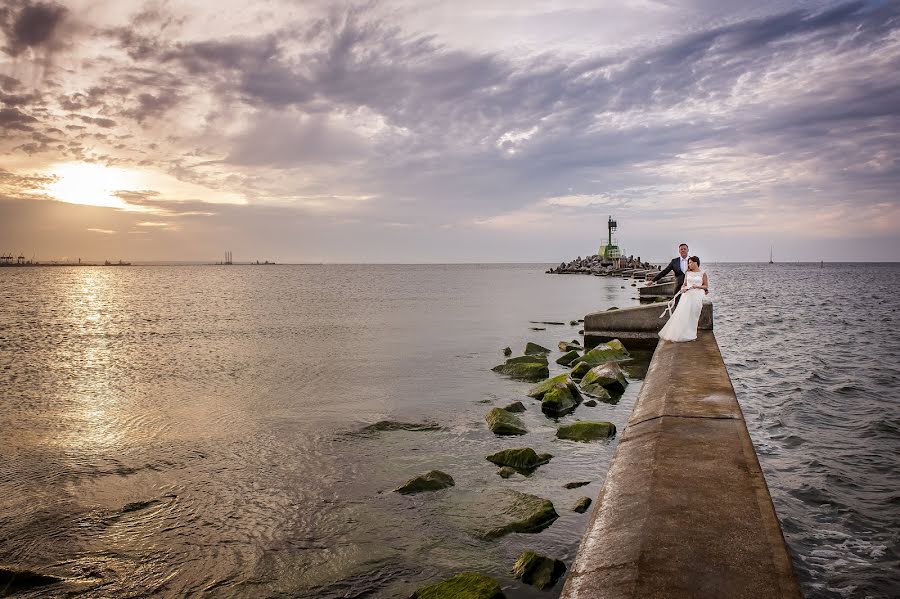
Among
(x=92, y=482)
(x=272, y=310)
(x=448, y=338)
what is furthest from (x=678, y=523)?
(x=272, y=310)

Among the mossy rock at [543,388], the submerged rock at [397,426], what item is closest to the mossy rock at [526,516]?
the submerged rock at [397,426]

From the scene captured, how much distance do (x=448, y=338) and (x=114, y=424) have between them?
15955mm

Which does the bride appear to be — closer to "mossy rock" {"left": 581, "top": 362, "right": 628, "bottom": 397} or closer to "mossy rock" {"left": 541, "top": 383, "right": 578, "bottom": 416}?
"mossy rock" {"left": 581, "top": 362, "right": 628, "bottom": 397}

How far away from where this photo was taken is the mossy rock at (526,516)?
6871 millimetres

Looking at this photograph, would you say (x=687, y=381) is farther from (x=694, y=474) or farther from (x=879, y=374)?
(x=879, y=374)

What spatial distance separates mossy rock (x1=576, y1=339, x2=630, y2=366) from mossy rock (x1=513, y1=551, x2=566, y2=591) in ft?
39.3

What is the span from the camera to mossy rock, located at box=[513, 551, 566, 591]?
18.6 ft

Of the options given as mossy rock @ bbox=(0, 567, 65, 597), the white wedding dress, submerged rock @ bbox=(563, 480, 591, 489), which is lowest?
mossy rock @ bbox=(0, 567, 65, 597)

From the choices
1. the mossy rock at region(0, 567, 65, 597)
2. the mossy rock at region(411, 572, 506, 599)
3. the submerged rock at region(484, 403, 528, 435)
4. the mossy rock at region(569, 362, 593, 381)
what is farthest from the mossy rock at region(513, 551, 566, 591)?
the mossy rock at region(569, 362, 593, 381)

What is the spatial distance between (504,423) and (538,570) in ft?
17.8

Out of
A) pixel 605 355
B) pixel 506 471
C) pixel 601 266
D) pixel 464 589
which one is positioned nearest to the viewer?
pixel 464 589

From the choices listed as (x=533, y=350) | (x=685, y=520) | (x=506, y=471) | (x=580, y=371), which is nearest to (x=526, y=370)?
(x=580, y=371)

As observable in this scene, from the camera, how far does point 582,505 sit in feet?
24.3

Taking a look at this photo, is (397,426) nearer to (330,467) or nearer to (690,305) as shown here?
(330,467)
